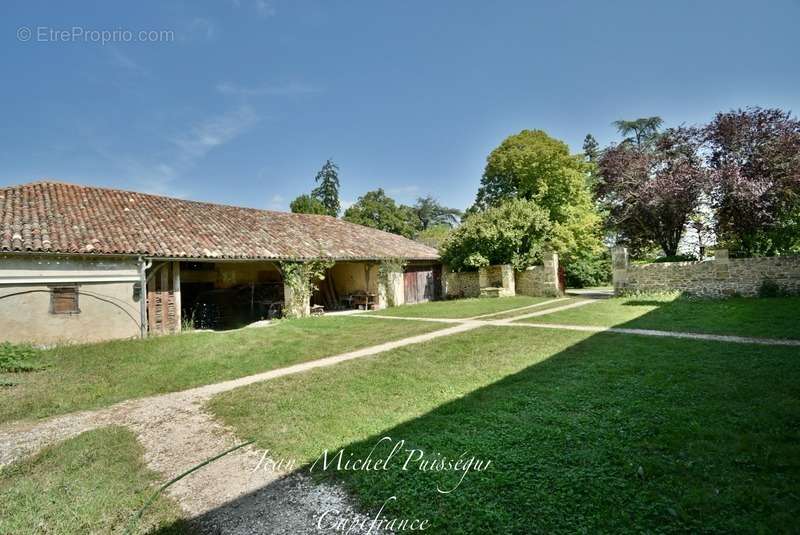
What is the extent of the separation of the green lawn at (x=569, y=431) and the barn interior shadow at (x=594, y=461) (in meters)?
0.01

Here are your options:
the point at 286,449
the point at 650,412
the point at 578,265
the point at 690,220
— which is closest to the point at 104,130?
the point at 286,449

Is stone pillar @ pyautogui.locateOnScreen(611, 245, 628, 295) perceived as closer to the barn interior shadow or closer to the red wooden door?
the red wooden door

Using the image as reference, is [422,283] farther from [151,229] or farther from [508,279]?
[151,229]

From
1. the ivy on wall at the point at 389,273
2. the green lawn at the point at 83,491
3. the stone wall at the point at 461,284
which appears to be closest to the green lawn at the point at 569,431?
the green lawn at the point at 83,491

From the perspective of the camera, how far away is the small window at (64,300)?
9.82 metres

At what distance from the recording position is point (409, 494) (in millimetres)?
2842

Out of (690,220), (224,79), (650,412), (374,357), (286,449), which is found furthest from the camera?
(690,220)

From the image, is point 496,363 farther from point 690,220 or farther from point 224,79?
point 690,220

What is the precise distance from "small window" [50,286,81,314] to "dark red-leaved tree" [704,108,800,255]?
873 inches

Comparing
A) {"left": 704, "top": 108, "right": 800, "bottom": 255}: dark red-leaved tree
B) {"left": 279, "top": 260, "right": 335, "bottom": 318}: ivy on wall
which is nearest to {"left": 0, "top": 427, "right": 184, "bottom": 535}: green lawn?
{"left": 279, "top": 260, "right": 335, "bottom": 318}: ivy on wall

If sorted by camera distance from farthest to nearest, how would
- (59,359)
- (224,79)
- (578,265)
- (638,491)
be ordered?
(578,265) → (224,79) → (59,359) → (638,491)

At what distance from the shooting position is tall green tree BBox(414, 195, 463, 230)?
55.2 metres

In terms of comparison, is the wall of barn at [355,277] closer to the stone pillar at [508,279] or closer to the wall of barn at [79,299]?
the stone pillar at [508,279]

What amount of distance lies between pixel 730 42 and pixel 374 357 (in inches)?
381
